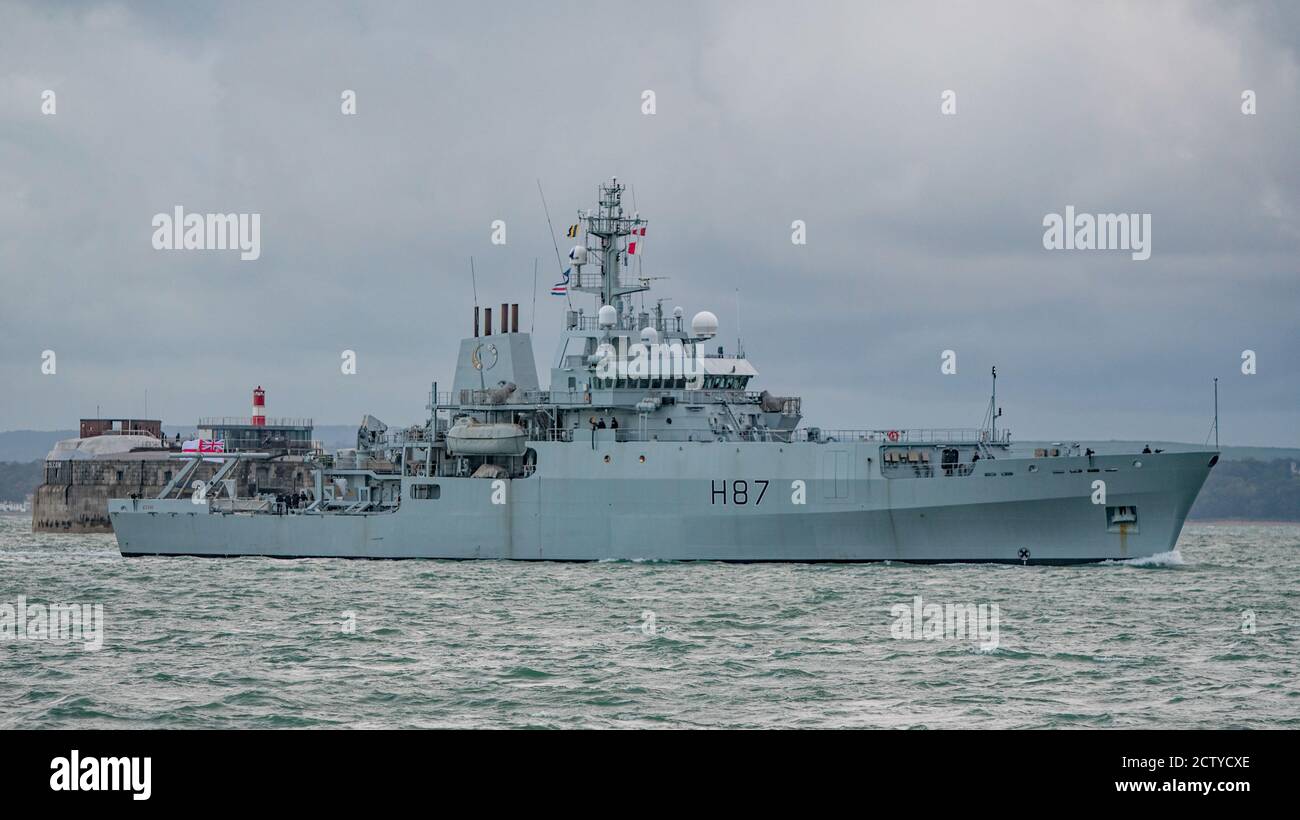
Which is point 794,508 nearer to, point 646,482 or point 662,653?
point 646,482

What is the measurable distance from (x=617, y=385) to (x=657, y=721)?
23.1m

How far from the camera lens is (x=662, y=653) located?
786 inches

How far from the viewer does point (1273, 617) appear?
2539 centimetres

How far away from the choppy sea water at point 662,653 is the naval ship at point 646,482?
153 cm

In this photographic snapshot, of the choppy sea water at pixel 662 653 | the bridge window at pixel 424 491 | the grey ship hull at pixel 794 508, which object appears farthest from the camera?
the bridge window at pixel 424 491

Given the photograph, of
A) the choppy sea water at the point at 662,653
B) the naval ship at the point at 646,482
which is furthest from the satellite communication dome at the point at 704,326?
the choppy sea water at the point at 662,653

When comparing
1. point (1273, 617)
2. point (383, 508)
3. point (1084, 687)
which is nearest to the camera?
point (1084, 687)

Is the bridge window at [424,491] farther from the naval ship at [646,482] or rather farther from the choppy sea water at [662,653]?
the choppy sea water at [662,653]

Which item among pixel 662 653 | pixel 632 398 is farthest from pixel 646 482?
pixel 662 653

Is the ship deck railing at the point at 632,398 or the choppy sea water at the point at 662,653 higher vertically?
the ship deck railing at the point at 632,398

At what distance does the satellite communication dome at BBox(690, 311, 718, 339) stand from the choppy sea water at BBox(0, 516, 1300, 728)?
8.29 meters

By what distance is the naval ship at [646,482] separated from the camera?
110 feet

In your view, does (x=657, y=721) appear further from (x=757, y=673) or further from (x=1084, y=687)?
(x=1084, y=687)
